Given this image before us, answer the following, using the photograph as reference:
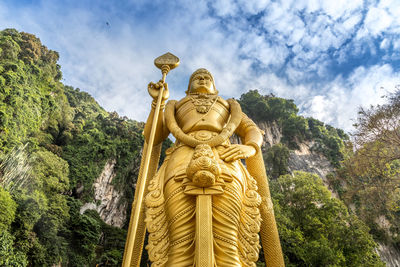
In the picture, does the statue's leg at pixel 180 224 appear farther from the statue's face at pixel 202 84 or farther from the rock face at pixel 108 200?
the rock face at pixel 108 200

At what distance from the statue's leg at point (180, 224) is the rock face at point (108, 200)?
15669 mm

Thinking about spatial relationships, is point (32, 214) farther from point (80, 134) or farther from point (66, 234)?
point (80, 134)

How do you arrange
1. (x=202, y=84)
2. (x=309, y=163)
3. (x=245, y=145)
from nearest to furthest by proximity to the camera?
(x=245, y=145) < (x=202, y=84) < (x=309, y=163)

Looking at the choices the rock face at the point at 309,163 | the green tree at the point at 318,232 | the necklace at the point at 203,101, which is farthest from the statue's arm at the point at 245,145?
the rock face at the point at 309,163

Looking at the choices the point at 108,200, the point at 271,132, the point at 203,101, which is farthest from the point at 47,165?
the point at 271,132

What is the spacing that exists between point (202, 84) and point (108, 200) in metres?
16.2

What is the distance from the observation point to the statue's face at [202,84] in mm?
3814

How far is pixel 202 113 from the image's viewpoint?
3307mm

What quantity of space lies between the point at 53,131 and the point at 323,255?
17.7m

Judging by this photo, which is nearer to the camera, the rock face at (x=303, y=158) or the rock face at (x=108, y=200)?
the rock face at (x=108, y=200)

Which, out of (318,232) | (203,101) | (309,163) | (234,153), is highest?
(309,163)

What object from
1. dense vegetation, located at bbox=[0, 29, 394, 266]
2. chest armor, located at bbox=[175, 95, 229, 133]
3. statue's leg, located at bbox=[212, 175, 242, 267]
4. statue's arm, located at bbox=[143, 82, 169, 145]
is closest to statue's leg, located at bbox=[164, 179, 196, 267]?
statue's leg, located at bbox=[212, 175, 242, 267]

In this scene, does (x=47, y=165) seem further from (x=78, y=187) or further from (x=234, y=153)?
(x=234, y=153)

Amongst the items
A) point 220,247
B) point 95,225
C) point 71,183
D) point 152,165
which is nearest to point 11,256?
point 95,225
